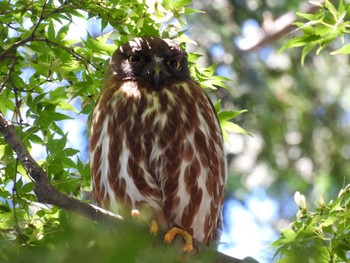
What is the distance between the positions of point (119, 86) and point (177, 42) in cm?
43

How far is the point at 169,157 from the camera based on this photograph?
12.0 ft

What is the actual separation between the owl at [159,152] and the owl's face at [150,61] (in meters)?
0.01

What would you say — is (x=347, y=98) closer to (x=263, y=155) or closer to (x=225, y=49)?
(x=263, y=155)

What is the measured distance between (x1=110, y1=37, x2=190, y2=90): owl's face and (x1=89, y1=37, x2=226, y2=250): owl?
1 cm

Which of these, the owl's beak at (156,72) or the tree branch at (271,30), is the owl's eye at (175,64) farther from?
the tree branch at (271,30)

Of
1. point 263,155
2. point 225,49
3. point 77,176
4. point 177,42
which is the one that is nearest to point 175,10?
point 177,42

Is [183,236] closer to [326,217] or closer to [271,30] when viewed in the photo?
[326,217]

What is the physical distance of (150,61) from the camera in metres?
4.17

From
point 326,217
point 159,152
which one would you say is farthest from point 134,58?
point 326,217

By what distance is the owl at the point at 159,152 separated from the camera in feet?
12.0

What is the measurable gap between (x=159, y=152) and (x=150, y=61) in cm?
73

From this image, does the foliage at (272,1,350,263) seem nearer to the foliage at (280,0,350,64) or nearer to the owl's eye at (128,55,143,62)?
the foliage at (280,0,350,64)

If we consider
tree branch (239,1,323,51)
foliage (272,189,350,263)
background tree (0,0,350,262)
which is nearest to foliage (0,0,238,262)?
background tree (0,0,350,262)

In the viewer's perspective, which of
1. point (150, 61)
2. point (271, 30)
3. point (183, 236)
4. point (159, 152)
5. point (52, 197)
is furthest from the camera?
point (271, 30)
